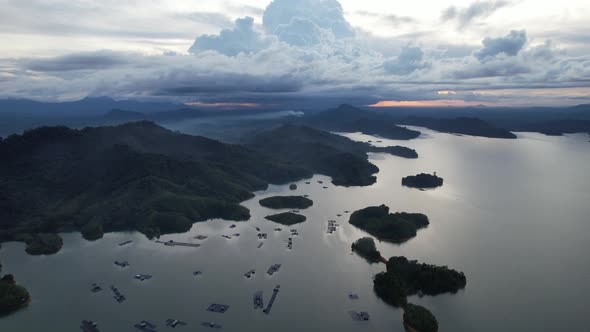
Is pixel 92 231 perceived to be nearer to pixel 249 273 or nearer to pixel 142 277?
pixel 142 277

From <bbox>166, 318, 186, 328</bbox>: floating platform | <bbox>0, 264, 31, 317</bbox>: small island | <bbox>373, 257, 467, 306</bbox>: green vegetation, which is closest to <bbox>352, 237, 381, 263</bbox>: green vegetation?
<bbox>373, 257, 467, 306</bbox>: green vegetation

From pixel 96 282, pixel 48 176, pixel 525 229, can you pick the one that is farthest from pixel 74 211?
pixel 525 229

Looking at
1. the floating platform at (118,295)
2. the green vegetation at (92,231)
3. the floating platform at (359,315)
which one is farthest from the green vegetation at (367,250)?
the green vegetation at (92,231)

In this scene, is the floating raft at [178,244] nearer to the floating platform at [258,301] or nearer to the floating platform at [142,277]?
the floating platform at [142,277]

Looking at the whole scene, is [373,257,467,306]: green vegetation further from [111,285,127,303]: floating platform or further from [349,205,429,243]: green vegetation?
[111,285,127,303]: floating platform

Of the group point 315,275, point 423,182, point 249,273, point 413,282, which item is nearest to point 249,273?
point 249,273

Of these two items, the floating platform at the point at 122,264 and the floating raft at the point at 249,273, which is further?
the floating platform at the point at 122,264
